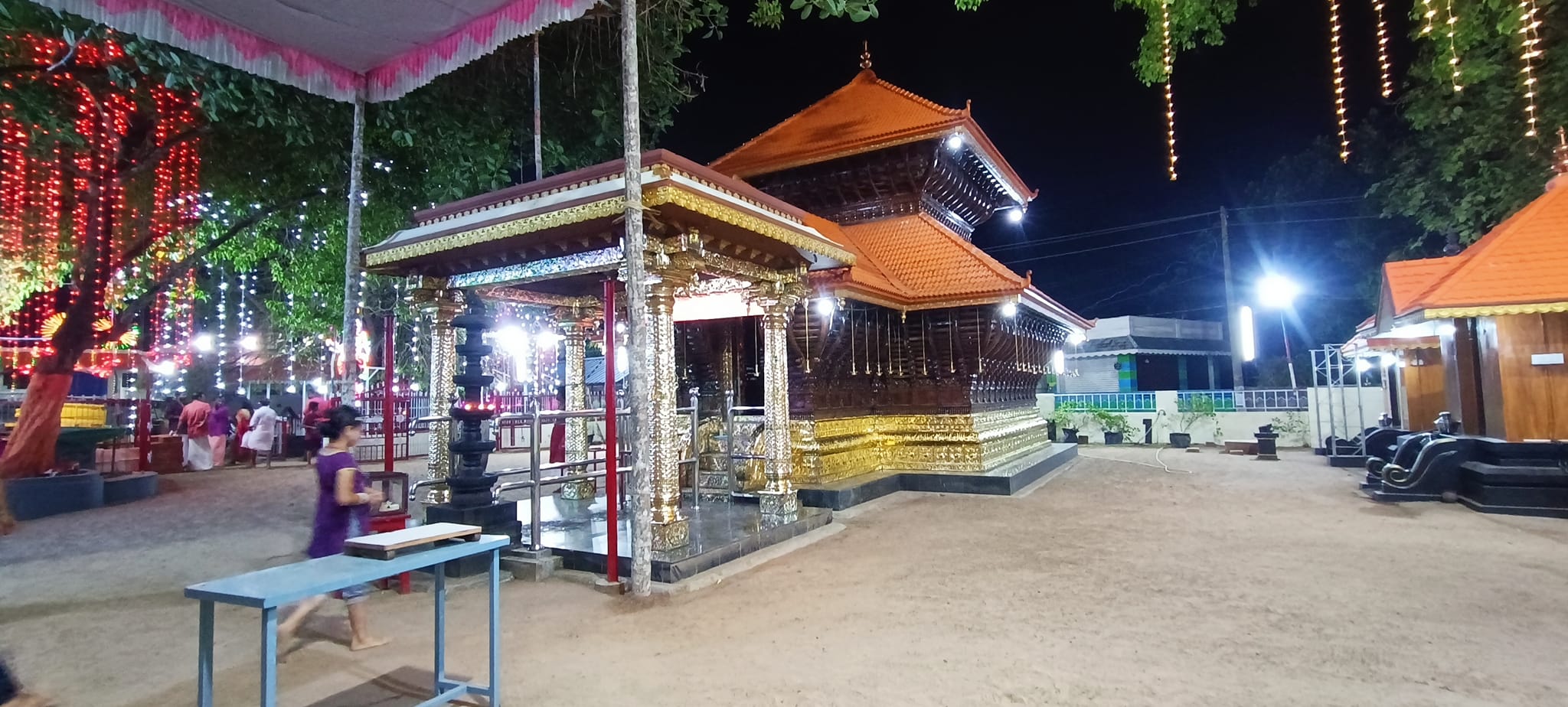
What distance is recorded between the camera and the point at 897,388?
12078 mm

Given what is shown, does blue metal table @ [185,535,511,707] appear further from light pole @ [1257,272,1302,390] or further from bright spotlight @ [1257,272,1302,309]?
bright spotlight @ [1257,272,1302,309]

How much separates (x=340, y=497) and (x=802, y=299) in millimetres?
5310

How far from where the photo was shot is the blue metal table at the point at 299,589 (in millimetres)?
2484

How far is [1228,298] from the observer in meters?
27.2

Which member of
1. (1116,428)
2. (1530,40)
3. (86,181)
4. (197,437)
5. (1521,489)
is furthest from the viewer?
(1116,428)

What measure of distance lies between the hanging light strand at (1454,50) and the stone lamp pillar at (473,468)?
486 inches

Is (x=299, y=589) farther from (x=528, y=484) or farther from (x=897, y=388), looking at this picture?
(x=897, y=388)

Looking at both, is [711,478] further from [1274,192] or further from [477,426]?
[1274,192]

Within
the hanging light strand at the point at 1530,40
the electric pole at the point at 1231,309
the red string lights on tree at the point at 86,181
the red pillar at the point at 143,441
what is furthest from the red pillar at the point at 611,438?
the electric pole at the point at 1231,309

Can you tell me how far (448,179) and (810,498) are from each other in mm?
6944

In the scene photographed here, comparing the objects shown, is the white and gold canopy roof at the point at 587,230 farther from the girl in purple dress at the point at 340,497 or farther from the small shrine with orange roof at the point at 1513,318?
the small shrine with orange roof at the point at 1513,318

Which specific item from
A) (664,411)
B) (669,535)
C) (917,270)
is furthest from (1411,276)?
(669,535)

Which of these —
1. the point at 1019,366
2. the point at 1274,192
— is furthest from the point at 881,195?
the point at 1274,192

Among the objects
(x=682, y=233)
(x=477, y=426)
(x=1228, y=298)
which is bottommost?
(x=477, y=426)
